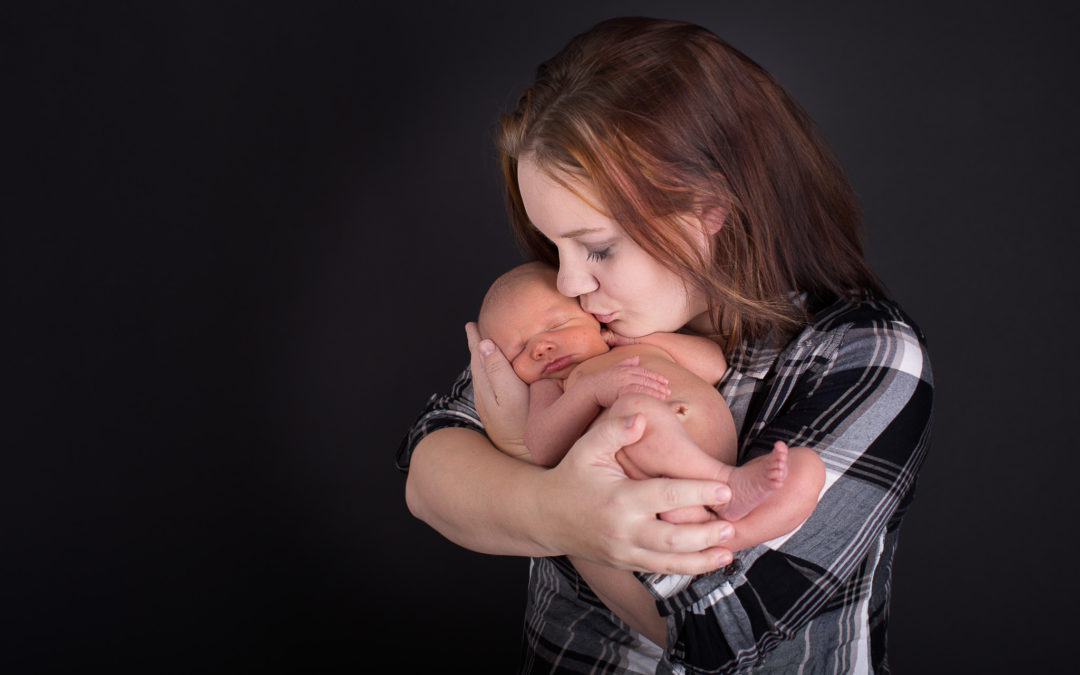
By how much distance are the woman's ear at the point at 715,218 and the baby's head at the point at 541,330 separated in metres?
0.33

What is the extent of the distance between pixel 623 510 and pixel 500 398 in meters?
0.54

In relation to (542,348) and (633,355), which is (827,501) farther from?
(542,348)

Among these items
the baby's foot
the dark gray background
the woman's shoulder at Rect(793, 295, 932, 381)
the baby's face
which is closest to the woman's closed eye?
the baby's face

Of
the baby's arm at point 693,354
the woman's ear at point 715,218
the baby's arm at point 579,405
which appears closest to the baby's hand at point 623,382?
the baby's arm at point 579,405

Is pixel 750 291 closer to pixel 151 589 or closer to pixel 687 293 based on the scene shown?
pixel 687 293

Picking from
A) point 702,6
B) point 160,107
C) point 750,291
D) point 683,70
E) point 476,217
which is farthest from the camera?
point 476,217

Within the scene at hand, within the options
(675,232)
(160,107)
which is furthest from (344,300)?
(675,232)

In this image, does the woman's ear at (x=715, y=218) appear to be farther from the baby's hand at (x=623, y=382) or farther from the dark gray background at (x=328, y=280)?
the dark gray background at (x=328, y=280)

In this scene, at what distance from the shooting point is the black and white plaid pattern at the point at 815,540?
131 cm

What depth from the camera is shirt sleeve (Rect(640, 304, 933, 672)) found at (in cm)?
131

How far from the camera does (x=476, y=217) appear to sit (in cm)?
279

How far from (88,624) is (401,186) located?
1.72 m

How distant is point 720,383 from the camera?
1.68 meters

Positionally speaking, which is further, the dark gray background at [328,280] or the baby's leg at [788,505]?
the dark gray background at [328,280]
